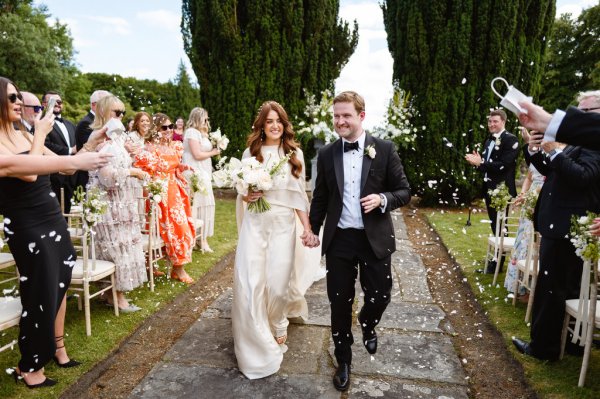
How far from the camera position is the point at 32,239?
3121mm

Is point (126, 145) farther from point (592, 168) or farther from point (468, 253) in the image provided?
point (468, 253)

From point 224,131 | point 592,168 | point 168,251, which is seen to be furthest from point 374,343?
point 224,131

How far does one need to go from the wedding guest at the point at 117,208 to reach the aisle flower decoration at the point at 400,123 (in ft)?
26.5

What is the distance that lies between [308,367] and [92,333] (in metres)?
2.22

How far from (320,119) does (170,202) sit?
7175 millimetres

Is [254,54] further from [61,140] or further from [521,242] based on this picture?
[521,242]

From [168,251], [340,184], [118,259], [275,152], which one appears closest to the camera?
[340,184]

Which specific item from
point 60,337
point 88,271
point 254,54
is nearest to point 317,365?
point 60,337

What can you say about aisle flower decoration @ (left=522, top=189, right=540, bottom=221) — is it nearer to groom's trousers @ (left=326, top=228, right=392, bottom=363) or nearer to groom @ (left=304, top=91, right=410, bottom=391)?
groom @ (left=304, top=91, right=410, bottom=391)

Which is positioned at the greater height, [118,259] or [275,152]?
[275,152]

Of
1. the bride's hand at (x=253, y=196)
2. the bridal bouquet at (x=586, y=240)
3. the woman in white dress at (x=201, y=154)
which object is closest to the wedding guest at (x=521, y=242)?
the bridal bouquet at (x=586, y=240)

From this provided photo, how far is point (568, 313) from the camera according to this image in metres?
3.66

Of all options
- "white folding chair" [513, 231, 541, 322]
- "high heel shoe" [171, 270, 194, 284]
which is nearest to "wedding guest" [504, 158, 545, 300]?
"white folding chair" [513, 231, 541, 322]

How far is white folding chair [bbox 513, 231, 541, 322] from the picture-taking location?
14.7ft
